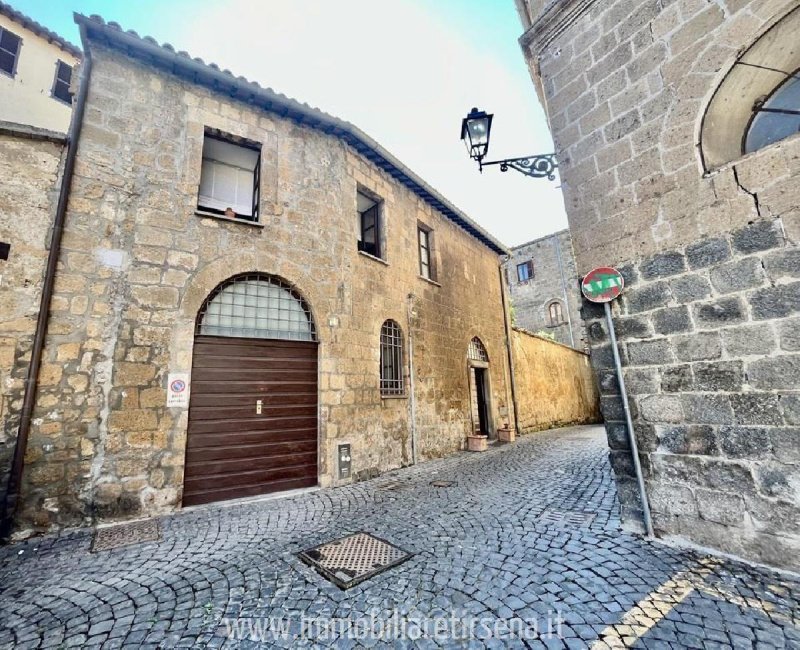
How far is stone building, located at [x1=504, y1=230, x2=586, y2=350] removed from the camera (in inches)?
772

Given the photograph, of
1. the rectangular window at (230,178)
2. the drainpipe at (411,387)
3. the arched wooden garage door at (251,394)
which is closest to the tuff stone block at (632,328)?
the arched wooden garage door at (251,394)

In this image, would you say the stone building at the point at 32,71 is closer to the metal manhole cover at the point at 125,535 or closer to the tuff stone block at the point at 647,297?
the metal manhole cover at the point at 125,535

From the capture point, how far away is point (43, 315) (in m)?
4.11

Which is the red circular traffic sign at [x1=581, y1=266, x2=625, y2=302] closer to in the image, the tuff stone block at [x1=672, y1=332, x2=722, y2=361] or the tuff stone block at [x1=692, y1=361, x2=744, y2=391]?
the tuff stone block at [x1=672, y1=332, x2=722, y2=361]

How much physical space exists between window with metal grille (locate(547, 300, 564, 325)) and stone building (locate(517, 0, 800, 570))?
17983mm

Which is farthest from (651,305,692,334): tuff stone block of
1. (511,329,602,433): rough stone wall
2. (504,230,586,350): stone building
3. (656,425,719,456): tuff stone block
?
(504,230,586,350): stone building

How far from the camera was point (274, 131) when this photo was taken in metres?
6.44

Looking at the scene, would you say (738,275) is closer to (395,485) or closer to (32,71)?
(395,485)

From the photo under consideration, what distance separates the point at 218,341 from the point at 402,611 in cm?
434

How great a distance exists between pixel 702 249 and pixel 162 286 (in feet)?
20.4

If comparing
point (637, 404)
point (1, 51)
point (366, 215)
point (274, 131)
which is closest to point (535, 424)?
point (366, 215)

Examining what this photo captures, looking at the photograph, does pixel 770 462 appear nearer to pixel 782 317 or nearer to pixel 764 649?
pixel 782 317

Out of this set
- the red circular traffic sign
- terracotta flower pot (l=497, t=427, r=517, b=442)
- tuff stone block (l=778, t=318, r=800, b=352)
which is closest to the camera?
tuff stone block (l=778, t=318, r=800, b=352)

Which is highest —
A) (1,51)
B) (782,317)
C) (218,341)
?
(1,51)
